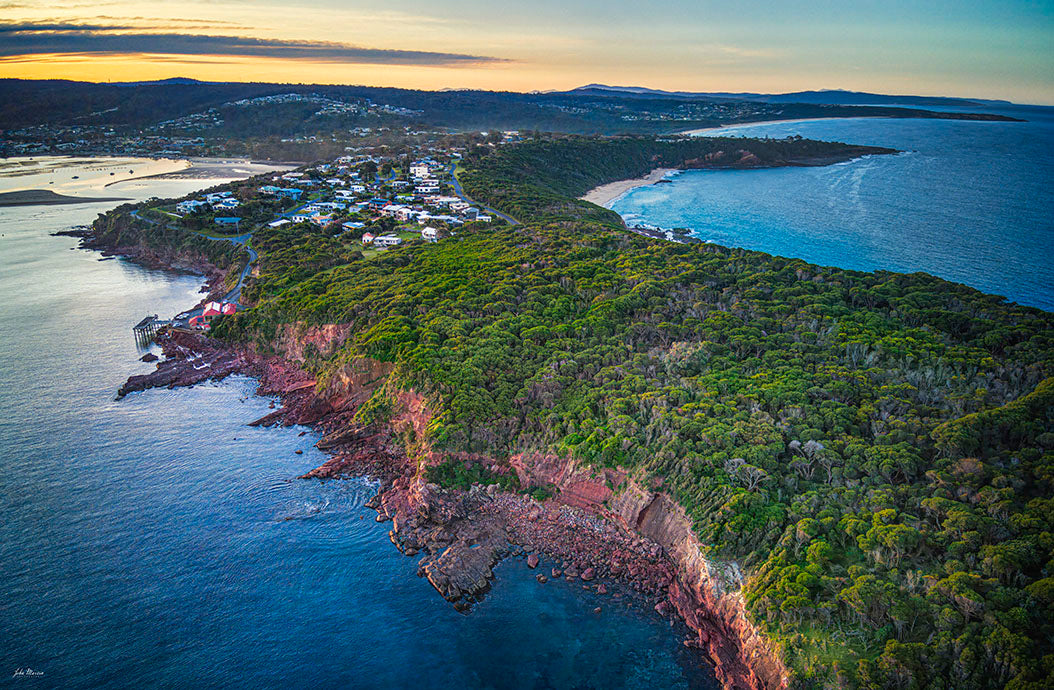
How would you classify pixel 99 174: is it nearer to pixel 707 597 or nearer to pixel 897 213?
pixel 897 213

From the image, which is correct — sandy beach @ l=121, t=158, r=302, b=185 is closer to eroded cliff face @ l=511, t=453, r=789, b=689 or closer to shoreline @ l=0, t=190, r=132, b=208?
shoreline @ l=0, t=190, r=132, b=208

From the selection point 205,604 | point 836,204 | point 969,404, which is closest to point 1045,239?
point 836,204

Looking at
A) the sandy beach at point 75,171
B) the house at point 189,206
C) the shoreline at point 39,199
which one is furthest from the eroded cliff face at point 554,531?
the sandy beach at point 75,171

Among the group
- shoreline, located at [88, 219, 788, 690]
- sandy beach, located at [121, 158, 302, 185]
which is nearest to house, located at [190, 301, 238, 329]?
shoreline, located at [88, 219, 788, 690]

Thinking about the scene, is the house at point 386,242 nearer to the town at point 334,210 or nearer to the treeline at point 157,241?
the town at point 334,210

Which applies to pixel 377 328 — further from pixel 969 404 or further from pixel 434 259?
pixel 969 404

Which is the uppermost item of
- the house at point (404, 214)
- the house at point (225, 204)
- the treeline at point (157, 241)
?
the house at point (404, 214)
